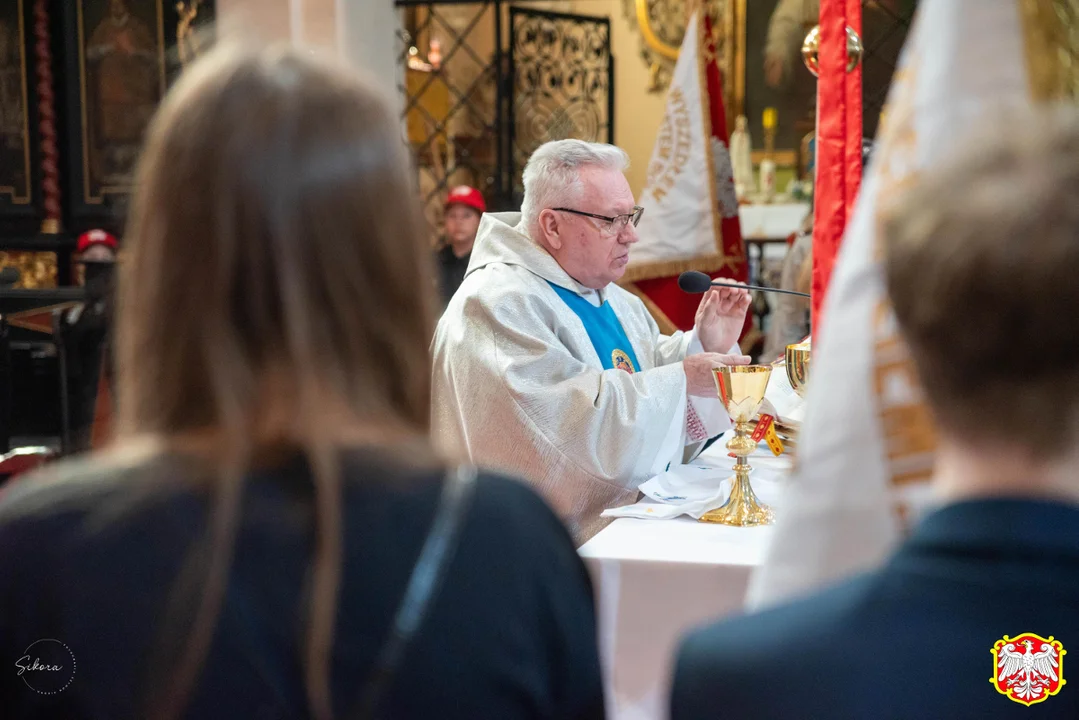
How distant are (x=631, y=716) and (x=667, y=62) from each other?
8.24m

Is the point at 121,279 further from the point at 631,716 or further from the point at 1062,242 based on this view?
the point at 631,716

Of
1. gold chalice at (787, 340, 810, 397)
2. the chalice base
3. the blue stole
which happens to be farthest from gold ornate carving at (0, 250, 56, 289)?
the chalice base

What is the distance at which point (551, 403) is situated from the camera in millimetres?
3061

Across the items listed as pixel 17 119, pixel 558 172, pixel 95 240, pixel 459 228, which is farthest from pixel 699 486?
pixel 17 119

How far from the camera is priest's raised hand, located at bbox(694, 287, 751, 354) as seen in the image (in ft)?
A: 11.1

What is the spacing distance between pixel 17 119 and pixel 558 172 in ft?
21.5

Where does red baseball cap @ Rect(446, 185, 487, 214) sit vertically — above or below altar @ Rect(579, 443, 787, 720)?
above

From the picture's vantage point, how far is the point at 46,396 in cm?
708

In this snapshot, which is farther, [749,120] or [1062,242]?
[749,120]

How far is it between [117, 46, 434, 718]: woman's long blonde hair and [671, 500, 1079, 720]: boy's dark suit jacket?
1.03ft

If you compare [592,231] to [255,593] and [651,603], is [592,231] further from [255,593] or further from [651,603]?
[255,593]

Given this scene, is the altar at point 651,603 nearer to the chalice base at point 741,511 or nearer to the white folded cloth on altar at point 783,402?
the chalice base at point 741,511

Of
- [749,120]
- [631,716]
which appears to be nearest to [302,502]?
[631,716]

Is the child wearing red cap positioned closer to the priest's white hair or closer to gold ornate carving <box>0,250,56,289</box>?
gold ornate carving <box>0,250,56,289</box>
